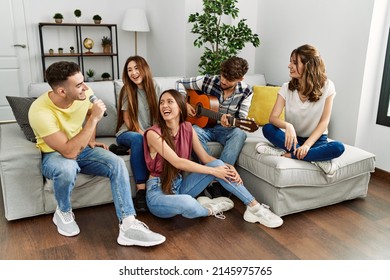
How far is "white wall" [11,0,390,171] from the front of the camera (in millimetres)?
2910

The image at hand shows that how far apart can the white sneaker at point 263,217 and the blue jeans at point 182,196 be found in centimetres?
7

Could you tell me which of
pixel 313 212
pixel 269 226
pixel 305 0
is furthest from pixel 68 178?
pixel 305 0

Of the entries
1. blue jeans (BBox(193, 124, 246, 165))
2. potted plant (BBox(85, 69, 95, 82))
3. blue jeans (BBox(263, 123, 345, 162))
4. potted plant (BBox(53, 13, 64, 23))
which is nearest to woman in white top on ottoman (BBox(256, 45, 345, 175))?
blue jeans (BBox(263, 123, 345, 162))

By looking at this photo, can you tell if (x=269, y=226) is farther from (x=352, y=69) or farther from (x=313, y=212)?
(x=352, y=69)

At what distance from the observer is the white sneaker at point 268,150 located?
236cm

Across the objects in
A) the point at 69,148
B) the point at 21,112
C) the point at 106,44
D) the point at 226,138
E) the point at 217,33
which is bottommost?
the point at 226,138

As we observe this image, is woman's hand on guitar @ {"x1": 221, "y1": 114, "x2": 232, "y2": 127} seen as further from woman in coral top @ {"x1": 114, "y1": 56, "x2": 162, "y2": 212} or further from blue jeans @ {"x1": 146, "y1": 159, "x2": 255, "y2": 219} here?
woman in coral top @ {"x1": 114, "y1": 56, "x2": 162, "y2": 212}

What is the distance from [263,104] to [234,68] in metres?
0.77

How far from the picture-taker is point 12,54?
4613 mm

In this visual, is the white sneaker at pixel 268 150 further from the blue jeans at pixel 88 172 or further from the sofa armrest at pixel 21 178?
the sofa armrest at pixel 21 178

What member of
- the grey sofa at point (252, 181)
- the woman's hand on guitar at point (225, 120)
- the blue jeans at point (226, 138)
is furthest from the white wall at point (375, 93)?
the woman's hand on guitar at point (225, 120)

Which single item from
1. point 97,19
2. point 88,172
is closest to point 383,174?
point 88,172

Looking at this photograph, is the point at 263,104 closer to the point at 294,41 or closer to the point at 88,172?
the point at 294,41

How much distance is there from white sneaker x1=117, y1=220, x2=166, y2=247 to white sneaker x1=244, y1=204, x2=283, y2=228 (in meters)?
0.58
